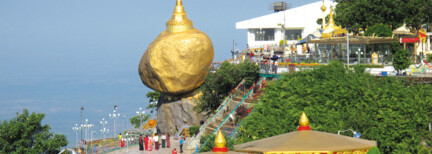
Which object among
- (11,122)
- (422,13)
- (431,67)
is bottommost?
(11,122)

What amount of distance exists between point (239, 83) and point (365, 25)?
8519 mm

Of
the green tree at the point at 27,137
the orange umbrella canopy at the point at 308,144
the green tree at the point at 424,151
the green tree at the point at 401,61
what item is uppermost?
the green tree at the point at 401,61

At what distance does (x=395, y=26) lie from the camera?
4106cm

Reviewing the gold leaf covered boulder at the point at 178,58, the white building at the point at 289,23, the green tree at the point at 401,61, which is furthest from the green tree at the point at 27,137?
the white building at the point at 289,23

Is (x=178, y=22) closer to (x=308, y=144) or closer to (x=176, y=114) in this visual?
(x=176, y=114)

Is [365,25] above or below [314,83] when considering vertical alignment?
above

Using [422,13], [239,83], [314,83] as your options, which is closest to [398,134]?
[314,83]

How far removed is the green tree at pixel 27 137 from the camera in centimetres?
3666

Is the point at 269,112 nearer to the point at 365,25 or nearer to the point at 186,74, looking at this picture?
the point at 186,74

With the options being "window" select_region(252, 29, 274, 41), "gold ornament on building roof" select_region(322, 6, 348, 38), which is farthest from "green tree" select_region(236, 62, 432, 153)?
"window" select_region(252, 29, 274, 41)

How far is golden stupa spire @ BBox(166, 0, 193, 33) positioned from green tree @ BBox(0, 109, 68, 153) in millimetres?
7748

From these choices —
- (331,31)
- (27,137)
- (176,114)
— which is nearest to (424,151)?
(331,31)

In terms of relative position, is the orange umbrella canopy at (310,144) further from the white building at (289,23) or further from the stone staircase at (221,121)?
the white building at (289,23)

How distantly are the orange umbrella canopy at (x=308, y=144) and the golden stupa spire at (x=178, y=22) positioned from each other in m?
24.1
